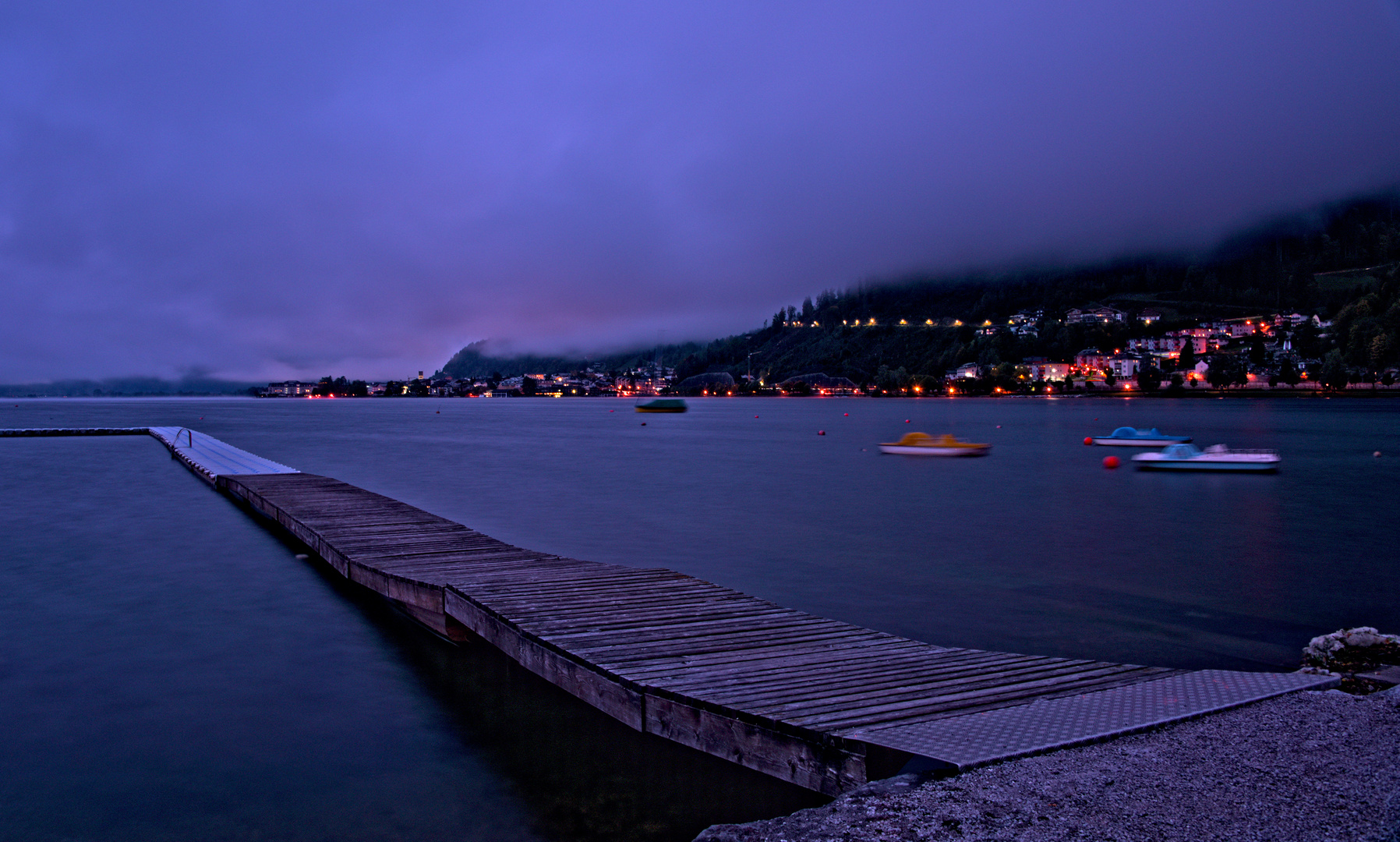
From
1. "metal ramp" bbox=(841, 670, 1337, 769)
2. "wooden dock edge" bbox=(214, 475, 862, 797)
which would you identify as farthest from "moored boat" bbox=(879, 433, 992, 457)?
"metal ramp" bbox=(841, 670, 1337, 769)

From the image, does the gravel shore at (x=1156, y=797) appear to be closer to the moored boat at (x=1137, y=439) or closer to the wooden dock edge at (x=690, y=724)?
the wooden dock edge at (x=690, y=724)

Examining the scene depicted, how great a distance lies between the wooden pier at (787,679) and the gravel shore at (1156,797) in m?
0.25

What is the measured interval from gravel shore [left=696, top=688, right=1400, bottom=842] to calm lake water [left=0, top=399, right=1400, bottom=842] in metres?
2.03

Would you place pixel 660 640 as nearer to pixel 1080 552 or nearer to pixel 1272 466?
pixel 1080 552

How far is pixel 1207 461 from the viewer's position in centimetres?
3516

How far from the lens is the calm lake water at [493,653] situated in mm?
6707

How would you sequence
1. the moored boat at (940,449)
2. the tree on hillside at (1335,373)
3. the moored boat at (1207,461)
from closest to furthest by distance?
1. the moored boat at (1207,461)
2. the moored boat at (940,449)
3. the tree on hillside at (1335,373)

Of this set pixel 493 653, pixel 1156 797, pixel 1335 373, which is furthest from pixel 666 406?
pixel 1335 373

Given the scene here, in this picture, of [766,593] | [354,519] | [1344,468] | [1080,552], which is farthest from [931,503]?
[1344,468]

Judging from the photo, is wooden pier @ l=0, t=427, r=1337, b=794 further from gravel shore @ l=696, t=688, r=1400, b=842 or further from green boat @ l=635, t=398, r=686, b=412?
green boat @ l=635, t=398, r=686, b=412

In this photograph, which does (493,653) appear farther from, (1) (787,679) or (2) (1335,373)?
(2) (1335,373)

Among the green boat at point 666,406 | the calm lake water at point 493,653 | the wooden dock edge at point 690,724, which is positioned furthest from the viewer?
the green boat at point 666,406

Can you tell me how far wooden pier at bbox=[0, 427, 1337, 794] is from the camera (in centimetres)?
537

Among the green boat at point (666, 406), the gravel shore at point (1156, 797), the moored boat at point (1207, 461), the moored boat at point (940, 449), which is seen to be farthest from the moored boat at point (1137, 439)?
the green boat at point (666, 406)
